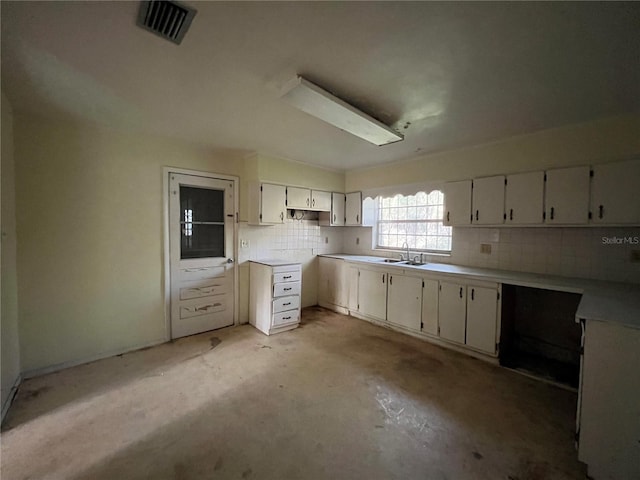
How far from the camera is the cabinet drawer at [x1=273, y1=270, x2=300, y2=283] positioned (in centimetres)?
358

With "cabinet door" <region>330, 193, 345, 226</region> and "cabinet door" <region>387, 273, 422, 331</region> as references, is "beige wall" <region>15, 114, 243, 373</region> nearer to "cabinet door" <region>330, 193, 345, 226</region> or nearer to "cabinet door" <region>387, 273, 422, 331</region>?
"cabinet door" <region>330, 193, 345, 226</region>

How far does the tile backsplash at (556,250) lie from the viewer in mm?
2604

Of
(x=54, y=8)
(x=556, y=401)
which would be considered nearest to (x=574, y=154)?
(x=556, y=401)

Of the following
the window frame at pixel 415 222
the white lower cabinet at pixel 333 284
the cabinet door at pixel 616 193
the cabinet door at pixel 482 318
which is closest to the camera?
the cabinet door at pixel 616 193

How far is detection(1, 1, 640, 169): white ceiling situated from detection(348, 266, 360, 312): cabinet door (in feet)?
7.45

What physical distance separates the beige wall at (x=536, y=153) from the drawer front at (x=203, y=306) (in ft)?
10.4

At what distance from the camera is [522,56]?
160 cm

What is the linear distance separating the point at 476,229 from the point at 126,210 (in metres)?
4.29

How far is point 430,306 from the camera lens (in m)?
3.31

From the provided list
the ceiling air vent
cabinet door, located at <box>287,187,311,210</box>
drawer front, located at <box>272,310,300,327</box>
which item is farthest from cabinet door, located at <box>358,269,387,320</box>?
the ceiling air vent

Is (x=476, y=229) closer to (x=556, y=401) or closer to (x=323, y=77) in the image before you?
(x=556, y=401)

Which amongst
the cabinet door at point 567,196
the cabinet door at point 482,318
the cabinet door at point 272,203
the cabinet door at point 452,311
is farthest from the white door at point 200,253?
the cabinet door at point 567,196

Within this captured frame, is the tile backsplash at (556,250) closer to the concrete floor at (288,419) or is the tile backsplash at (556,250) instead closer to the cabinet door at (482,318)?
the cabinet door at (482,318)

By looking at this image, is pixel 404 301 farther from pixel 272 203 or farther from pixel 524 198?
pixel 272 203
